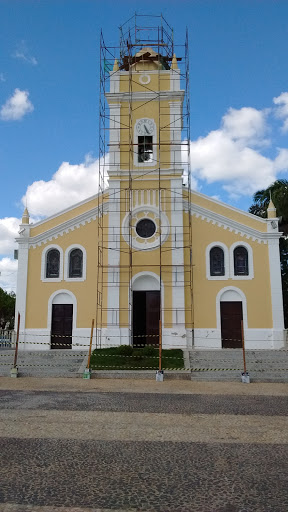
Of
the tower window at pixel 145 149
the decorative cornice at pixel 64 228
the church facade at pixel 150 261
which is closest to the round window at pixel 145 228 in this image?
the church facade at pixel 150 261

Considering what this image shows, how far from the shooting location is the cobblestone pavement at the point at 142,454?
4.62 meters

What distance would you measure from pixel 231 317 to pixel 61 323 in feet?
29.3

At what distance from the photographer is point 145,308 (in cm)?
2364

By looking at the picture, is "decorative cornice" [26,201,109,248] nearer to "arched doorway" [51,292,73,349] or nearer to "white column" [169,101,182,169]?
"arched doorway" [51,292,73,349]

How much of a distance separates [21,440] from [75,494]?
2.55 meters

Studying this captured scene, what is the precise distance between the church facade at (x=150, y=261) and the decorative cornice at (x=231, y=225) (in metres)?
0.05

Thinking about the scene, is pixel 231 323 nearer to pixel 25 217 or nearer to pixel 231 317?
pixel 231 317

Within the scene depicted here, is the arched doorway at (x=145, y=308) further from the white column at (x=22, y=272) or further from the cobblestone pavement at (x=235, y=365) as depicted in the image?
the white column at (x=22, y=272)

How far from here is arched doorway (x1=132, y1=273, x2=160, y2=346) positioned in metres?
23.4

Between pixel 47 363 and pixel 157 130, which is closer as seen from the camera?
pixel 47 363

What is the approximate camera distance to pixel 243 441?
7.04m

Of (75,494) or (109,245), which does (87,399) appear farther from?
(109,245)

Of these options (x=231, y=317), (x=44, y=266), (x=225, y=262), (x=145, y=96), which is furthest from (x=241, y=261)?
(x=145, y=96)

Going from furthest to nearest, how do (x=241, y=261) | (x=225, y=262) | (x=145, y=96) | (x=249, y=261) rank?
(x=145, y=96)
(x=241, y=261)
(x=225, y=262)
(x=249, y=261)
